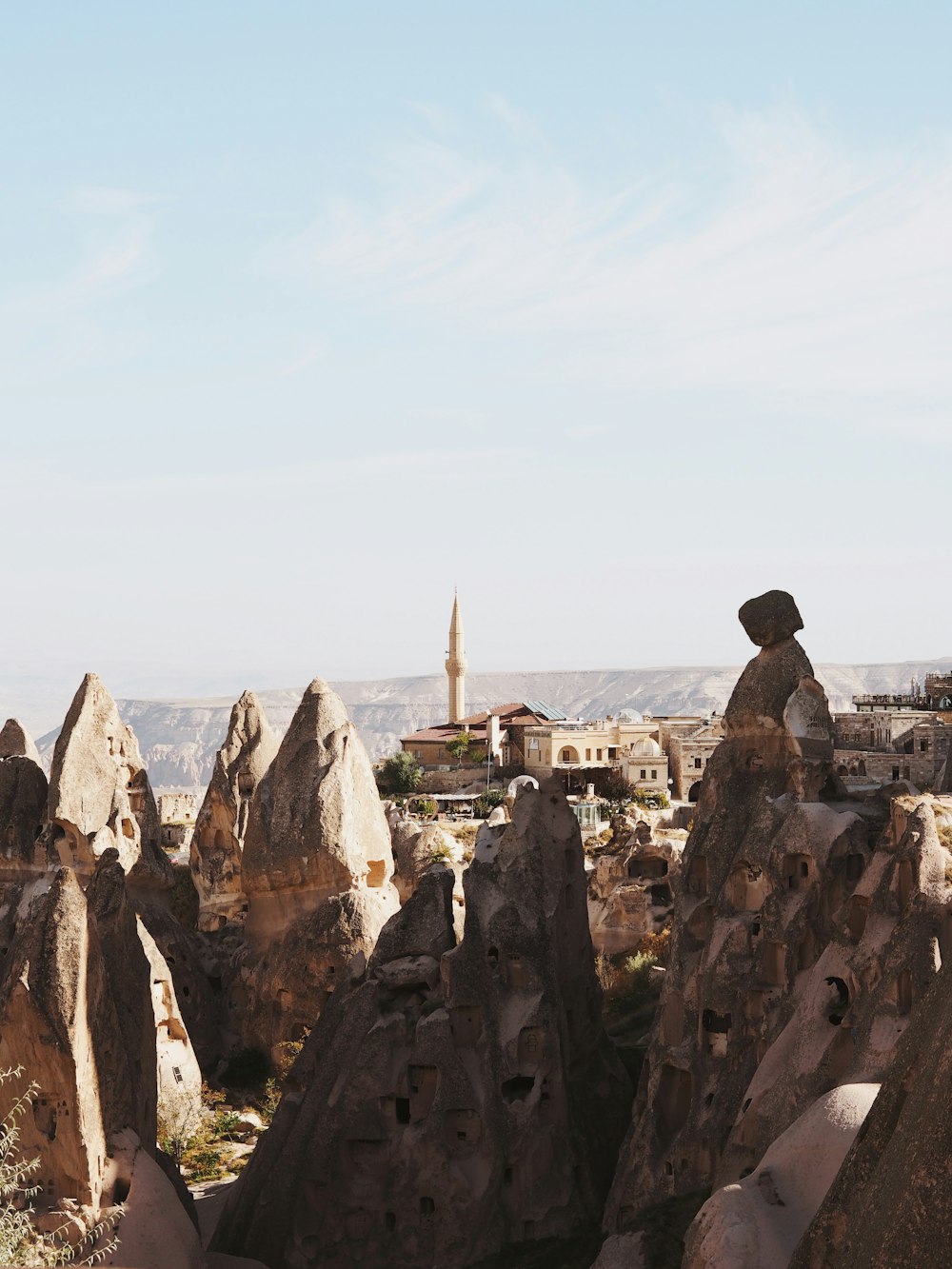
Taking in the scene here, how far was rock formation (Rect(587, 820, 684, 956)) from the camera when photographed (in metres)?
36.4

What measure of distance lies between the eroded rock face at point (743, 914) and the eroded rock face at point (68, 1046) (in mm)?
7169

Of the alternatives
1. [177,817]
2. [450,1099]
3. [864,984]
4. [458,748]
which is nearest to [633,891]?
[450,1099]

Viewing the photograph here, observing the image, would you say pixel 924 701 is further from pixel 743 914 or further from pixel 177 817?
pixel 743 914

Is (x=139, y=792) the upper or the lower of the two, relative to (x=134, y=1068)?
upper

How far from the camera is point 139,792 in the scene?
3788 cm

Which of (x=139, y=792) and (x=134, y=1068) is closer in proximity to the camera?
(x=134, y=1068)

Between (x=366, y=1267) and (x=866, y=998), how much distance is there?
8.54 metres

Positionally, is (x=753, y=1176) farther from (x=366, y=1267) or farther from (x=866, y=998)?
(x=366, y=1267)

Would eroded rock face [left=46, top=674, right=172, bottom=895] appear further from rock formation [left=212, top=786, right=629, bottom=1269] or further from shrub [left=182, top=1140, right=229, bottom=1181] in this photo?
rock formation [left=212, top=786, right=629, bottom=1269]

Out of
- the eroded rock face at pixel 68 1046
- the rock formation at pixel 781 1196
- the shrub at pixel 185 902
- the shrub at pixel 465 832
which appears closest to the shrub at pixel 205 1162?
the eroded rock face at pixel 68 1046

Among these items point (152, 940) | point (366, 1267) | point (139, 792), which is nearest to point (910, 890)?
point (366, 1267)

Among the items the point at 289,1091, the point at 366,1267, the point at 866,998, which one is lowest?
the point at 366,1267

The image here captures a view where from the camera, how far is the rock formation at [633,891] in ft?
119

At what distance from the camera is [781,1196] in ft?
54.7
